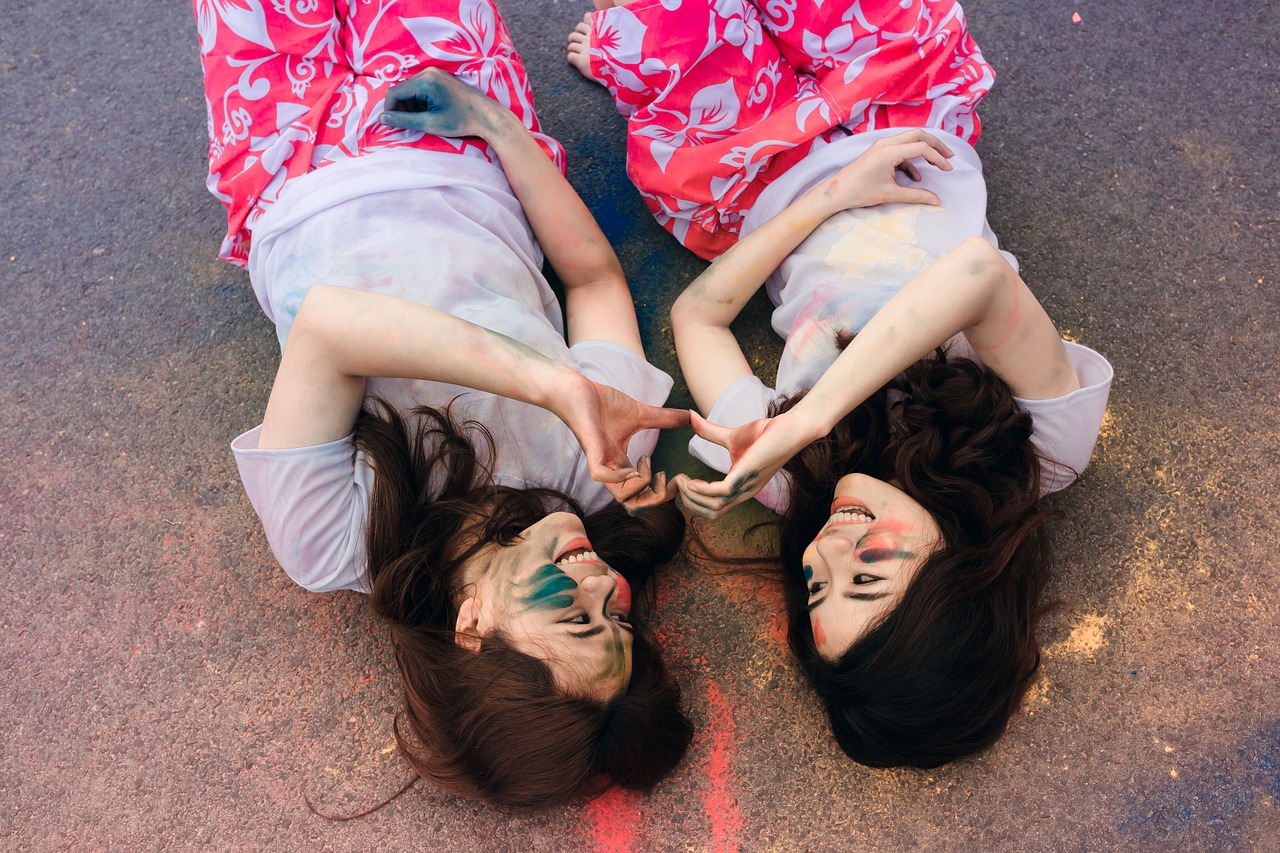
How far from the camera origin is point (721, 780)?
174 cm

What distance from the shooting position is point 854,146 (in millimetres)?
1794

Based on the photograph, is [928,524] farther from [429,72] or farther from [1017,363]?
[429,72]

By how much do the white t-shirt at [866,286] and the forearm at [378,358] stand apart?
1.52 ft

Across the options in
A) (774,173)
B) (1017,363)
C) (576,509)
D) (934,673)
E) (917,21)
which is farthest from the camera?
(774,173)

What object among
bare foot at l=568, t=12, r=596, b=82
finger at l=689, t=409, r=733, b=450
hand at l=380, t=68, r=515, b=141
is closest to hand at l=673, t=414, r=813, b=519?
finger at l=689, t=409, r=733, b=450

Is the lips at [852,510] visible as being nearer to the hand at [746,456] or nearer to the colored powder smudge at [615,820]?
the hand at [746,456]

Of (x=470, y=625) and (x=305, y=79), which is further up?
(x=305, y=79)

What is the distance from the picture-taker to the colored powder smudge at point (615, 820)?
1711 millimetres

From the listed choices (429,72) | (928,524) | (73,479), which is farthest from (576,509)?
(73,479)

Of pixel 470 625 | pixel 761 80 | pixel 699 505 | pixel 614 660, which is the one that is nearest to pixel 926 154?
pixel 761 80

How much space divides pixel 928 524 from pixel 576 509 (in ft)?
2.18

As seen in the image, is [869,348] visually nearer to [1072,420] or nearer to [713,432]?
[713,432]

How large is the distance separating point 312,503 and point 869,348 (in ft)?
3.41

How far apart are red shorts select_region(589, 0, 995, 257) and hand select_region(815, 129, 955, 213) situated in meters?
0.11
